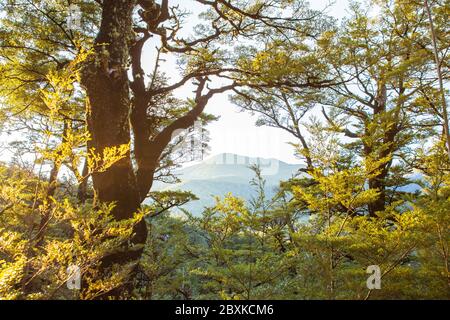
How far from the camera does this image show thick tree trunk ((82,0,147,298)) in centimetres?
322

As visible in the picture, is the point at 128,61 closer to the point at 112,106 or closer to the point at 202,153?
the point at 112,106

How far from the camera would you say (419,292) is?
260 cm

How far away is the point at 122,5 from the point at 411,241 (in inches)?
168

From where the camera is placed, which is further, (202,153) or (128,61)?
(202,153)

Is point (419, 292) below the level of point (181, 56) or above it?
below

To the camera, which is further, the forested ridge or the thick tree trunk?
the thick tree trunk

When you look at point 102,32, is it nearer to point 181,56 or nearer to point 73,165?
point 73,165

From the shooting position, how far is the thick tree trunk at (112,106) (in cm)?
322

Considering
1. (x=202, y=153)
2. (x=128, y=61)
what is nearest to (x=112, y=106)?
(x=128, y=61)

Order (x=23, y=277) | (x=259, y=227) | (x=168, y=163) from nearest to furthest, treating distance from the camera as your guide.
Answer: (x=23, y=277) → (x=259, y=227) → (x=168, y=163)

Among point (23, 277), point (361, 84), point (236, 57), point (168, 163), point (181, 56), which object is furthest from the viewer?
point (168, 163)

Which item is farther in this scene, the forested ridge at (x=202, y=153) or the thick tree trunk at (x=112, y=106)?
the thick tree trunk at (x=112, y=106)

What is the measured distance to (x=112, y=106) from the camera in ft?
10.8
